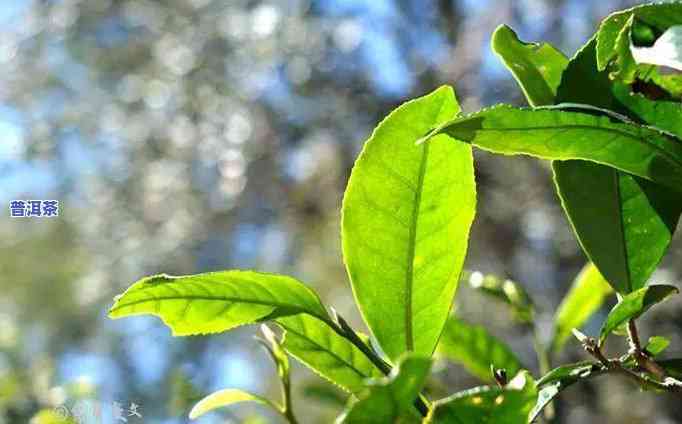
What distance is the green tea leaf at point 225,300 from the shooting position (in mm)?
342

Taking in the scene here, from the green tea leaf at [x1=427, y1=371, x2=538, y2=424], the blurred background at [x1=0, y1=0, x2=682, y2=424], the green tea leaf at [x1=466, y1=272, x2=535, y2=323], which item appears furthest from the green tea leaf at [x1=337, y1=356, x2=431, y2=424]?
the blurred background at [x1=0, y1=0, x2=682, y2=424]

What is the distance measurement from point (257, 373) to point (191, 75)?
1.33m

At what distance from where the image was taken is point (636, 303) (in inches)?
13.6

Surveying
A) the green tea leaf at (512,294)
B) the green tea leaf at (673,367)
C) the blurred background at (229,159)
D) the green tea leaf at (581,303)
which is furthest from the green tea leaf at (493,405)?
the blurred background at (229,159)

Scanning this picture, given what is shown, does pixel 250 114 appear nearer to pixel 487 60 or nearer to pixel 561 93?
pixel 487 60

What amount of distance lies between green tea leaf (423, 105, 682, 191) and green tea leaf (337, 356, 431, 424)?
0.32 ft

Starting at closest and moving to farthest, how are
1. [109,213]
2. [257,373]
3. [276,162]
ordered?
[276,162], [109,213], [257,373]

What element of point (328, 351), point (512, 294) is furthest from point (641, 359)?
point (512, 294)

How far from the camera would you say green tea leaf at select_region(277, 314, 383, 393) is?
365mm

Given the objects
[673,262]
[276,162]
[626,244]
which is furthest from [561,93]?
[276,162]

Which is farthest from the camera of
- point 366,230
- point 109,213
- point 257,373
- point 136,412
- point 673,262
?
point 257,373

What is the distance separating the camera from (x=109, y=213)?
326 centimetres

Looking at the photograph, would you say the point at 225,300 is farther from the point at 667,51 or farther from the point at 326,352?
the point at 667,51

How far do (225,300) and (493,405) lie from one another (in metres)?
0.13
